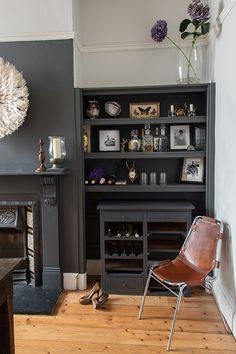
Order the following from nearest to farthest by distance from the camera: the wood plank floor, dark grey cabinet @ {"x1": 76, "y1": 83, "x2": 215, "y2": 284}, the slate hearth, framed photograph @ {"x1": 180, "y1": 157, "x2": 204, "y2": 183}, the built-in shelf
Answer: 1. the wood plank floor
2. the slate hearth
3. the built-in shelf
4. dark grey cabinet @ {"x1": 76, "y1": 83, "x2": 215, "y2": 284}
5. framed photograph @ {"x1": 180, "y1": 157, "x2": 204, "y2": 183}

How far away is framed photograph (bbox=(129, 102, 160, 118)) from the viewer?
2.89m

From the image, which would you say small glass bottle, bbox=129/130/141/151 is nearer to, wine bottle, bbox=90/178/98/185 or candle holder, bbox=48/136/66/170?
wine bottle, bbox=90/178/98/185

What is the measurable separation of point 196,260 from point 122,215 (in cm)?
74

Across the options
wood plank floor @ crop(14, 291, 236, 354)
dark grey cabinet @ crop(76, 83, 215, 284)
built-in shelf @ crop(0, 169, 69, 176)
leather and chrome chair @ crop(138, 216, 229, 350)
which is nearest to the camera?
wood plank floor @ crop(14, 291, 236, 354)

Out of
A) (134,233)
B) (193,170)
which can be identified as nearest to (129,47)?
(193,170)

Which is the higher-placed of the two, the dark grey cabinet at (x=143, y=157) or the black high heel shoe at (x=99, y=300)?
the dark grey cabinet at (x=143, y=157)

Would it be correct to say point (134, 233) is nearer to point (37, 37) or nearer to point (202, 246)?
point (202, 246)

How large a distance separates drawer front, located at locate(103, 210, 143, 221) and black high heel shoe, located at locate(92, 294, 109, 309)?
674 mm

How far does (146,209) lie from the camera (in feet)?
8.75

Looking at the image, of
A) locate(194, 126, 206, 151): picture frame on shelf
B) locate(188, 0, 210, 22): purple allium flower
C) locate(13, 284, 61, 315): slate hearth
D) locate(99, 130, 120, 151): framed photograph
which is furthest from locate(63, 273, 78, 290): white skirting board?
locate(188, 0, 210, 22): purple allium flower

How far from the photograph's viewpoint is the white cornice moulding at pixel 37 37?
263 centimetres

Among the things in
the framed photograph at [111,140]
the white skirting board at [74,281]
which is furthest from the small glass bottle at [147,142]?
the white skirting board at [74,281]

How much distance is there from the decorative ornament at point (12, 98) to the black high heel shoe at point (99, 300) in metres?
1.67

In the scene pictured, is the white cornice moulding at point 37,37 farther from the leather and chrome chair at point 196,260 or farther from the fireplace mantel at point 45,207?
the leather and chrome chair at point 196,260
